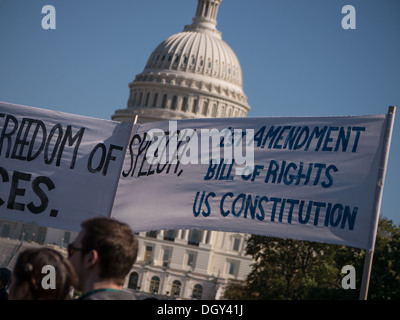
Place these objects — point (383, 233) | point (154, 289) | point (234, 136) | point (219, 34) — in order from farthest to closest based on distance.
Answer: point (219, 34) → point (154, 289) → point (383, 233) → point (234, 136)

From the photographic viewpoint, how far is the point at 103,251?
4344 mm

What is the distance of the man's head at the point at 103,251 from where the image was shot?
4.34m

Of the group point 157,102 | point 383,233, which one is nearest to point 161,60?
point 157,102

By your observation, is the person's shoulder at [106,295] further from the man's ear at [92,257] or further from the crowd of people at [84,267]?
the man's ear at [92,257]

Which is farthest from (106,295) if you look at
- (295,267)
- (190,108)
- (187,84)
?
(187,84)

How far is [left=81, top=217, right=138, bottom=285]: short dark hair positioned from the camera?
4336 millimetres

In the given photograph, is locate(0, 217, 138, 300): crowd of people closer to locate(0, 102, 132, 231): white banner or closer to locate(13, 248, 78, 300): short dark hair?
locate(13, 248, 78, 300): short dark hair

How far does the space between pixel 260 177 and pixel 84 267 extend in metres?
3.62

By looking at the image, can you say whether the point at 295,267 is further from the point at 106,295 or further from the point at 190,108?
the point at 190,108

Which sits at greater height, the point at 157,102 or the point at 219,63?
the point at 219,63
